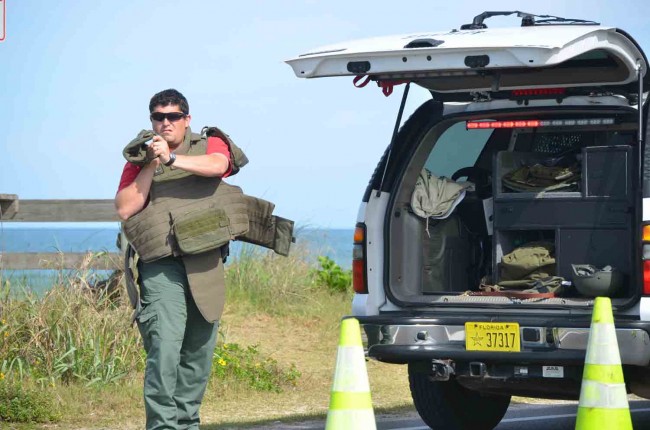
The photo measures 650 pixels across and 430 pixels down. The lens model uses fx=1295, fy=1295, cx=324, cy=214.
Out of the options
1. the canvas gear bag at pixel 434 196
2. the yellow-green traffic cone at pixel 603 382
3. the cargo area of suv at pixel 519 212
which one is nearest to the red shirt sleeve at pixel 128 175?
the cargo area of suv at pixel 519 212

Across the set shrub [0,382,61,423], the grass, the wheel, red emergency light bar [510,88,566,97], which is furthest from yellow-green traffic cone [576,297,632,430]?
shrub [0,382,61,423]

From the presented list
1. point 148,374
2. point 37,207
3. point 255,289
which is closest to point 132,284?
point 148,374

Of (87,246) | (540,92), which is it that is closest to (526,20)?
(540,92)

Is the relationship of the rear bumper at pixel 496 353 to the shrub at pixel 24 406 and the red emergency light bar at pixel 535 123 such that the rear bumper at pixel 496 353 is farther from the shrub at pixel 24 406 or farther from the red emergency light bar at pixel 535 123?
the shrub at pixel 24 406

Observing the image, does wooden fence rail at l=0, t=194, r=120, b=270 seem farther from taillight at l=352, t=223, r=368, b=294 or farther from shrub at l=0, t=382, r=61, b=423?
taillight at l=352, t=223, r=368, b=294

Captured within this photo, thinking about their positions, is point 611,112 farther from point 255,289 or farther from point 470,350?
point 255,289

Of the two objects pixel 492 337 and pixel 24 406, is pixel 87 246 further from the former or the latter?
pixel 492 337

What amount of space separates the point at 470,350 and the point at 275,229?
4.25ft

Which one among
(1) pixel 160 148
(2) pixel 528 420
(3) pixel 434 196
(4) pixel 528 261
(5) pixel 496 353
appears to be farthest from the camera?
(2) pixel 528 420

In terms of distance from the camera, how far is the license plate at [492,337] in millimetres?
7020

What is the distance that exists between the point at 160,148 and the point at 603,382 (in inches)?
98.1

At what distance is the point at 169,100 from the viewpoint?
6.98 meters

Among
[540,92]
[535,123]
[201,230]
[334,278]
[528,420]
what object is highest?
[540,92]

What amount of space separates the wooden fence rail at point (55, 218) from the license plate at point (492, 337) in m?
4.33
